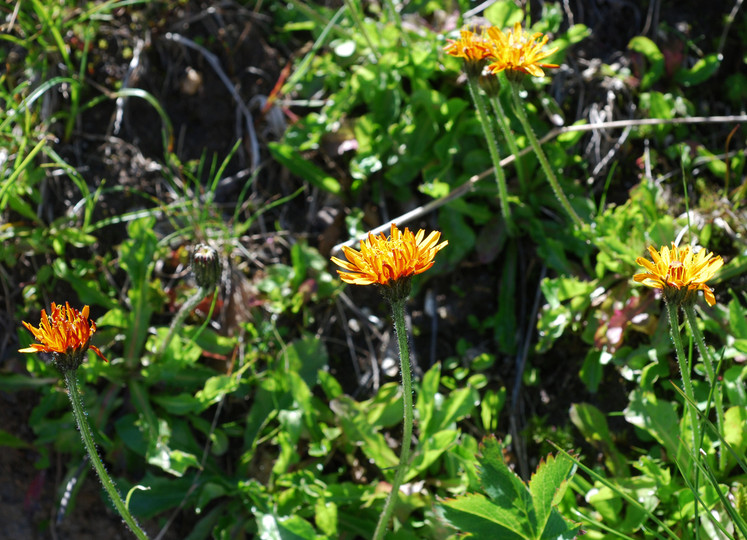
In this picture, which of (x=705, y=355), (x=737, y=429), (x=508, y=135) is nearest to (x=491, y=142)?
(x=508, y=135)

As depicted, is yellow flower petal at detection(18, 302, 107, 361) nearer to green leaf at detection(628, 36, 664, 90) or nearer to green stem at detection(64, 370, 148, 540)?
green stem at detection(64, 370, 148, 540)

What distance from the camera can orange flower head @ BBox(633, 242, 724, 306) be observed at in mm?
1873

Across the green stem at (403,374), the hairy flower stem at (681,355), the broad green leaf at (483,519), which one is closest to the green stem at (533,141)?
the hairy flower stem at (681,355)

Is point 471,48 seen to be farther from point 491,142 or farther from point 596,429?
point 596,429

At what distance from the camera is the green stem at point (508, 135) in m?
2.61

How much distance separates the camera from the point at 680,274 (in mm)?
1874

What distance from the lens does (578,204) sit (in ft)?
10.3

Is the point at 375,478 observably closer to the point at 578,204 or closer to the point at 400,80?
the point at 578,204

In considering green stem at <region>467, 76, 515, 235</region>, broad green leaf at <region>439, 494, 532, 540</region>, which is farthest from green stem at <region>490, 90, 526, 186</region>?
broad green leaf at <region>439, 494, 532, 540</region>

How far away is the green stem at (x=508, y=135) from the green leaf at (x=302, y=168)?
36.0 inches

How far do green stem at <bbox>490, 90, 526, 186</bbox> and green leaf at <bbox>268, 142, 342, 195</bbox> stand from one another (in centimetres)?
91

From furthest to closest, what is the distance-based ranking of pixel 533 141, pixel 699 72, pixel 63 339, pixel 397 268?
pixel 699 72, pixel 533 141, pixel 63 339, pixel 397 268

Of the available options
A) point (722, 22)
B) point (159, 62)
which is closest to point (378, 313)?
point (159, 62)

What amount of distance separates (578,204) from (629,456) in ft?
3.73
